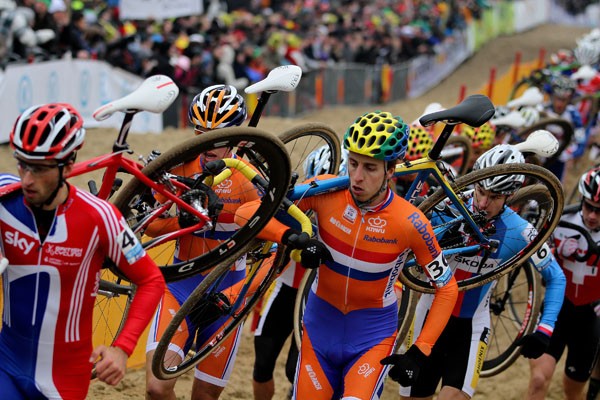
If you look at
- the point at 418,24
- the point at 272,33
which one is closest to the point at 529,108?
the point at 272,33

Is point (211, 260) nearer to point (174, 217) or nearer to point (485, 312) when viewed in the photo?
point (174, 217)

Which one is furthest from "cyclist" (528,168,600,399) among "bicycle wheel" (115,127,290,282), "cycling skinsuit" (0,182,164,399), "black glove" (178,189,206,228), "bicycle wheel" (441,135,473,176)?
"cycling skinsuit" (0,182,164,399)

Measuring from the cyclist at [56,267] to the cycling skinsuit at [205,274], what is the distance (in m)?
1.57

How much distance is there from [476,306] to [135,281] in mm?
3475

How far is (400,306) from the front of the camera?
304 inches

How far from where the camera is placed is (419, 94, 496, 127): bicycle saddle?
6266 millimetres

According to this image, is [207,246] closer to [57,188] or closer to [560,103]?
[57,188]

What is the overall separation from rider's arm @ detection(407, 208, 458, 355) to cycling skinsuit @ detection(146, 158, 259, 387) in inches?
57.9

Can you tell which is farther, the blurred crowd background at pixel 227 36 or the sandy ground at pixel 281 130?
the blurred crowd background at pixel 227 36

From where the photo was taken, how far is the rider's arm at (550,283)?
695 cm

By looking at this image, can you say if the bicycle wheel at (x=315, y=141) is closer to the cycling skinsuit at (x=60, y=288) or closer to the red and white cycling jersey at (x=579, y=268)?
the red and white cycling jersey at (x=579, y=268)

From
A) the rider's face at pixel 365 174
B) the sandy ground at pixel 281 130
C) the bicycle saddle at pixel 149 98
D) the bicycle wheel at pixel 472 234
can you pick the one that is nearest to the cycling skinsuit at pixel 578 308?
the bicycle wheel at pixel 472 234

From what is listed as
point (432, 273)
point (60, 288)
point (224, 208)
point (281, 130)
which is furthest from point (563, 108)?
point (60, 288)

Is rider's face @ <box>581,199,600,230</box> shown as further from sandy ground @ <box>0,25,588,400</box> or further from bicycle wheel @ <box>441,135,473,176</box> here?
sandy ground @ <box>0,25,588,400</box>
